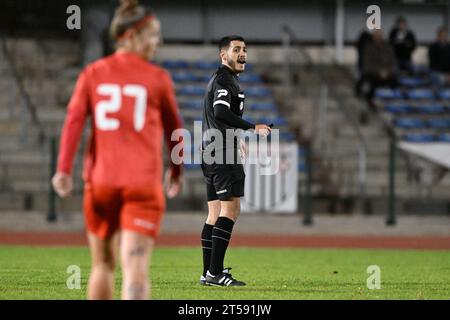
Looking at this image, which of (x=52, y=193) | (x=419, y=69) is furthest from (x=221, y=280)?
(x=419, y=69)

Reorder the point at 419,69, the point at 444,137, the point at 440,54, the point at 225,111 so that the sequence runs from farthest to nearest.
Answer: the point at 419,69
the point at 440,54
the point at 444,137
the point at 225,111

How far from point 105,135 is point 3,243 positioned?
38.9 ft

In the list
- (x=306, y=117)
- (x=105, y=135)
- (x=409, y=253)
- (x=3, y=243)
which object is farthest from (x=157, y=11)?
(x=105, y=135)

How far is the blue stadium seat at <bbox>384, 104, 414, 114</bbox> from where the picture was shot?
25.5 m

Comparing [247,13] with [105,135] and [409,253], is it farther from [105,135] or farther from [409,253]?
[105,135]

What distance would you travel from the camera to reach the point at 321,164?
22859mm

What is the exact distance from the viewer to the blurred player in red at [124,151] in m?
6.63

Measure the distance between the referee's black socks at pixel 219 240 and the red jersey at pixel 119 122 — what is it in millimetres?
3635

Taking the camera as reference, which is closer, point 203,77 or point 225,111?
point 225,111

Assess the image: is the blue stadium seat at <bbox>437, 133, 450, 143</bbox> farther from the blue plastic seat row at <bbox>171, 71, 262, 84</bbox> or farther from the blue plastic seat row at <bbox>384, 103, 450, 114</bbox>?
the blue plastic seat row at <bbox>171, 71, 262, 84</bbox>

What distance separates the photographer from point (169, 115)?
22.7 ft

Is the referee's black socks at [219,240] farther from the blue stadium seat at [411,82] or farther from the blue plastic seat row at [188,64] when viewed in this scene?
the blue stadium seat at [411,82]

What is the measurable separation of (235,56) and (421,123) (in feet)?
49.3

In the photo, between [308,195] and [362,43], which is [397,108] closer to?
[362,43]
